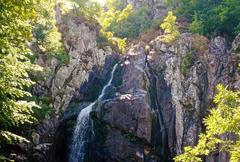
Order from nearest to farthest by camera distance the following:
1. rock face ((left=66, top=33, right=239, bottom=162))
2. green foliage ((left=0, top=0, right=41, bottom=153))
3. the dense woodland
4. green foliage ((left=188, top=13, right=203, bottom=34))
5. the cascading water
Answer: green foliage ((left=0, top=0, right=41, bottom=153)) < the dense woodland < rock face ((left=66, top=33, right=239, bottom=162)) < the cascading water < green foliage ((left=188, top=13, right=203, bottom=34))

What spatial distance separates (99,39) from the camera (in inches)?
1314

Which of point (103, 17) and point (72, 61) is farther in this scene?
point (103, 17)

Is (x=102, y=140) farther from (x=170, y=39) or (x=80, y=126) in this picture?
(x=170, y=39)

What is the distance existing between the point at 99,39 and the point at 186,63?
8.93m

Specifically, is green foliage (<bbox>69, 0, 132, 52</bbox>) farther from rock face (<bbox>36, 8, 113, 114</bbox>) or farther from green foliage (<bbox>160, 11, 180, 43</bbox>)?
green foliage (<bbox>160, 11, 180, 43</bbox>)

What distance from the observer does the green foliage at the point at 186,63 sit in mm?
28797

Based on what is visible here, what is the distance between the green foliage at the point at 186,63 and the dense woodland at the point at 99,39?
2483 mm

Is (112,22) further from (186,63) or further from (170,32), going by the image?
(186,63)

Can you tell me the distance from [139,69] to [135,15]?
15278 mm

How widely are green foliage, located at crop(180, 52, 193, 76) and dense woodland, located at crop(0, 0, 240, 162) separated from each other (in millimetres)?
2483

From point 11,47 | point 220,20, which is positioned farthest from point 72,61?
point 11,47

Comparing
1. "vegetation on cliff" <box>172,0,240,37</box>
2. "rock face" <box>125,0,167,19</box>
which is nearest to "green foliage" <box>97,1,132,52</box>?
"rock face" <box>125,0,167,19</box>

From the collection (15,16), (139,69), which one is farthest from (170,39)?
(15,16)

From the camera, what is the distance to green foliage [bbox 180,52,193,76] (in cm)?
2880
